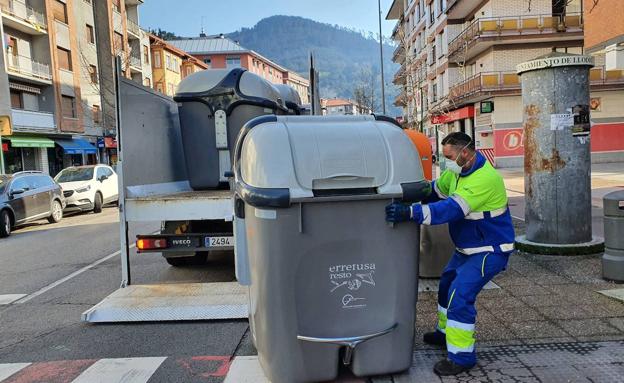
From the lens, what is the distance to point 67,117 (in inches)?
1326

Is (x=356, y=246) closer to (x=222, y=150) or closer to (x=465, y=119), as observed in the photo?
(x=222, y=150)

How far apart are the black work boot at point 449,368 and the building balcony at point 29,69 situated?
3056 centimetres

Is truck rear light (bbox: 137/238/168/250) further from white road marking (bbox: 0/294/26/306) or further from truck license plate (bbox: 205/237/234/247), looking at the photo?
white road marking (bbox: 0/294/26/306)

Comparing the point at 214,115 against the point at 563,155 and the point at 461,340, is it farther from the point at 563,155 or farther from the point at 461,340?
the point at 563,155

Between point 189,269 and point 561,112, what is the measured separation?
219 inches

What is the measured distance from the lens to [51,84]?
105 feet

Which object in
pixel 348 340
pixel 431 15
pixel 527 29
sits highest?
pixel 431 15

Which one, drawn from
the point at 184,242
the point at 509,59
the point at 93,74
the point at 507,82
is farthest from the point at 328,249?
→ the point at 93,74

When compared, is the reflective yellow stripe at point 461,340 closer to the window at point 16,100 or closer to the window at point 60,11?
the window at point 16,100

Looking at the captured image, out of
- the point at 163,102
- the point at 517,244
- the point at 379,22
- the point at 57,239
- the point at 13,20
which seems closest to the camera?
the point at 163,102

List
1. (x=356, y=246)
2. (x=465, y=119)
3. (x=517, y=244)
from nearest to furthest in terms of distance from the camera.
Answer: (x=356, y=246)
(x=517, y=244)
(x=465, y=119)

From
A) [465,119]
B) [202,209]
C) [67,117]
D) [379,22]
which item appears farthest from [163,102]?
[465,119]

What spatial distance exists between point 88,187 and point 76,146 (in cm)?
1895

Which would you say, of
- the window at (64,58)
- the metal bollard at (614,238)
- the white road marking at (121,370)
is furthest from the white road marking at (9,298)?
the window at (64,58)
